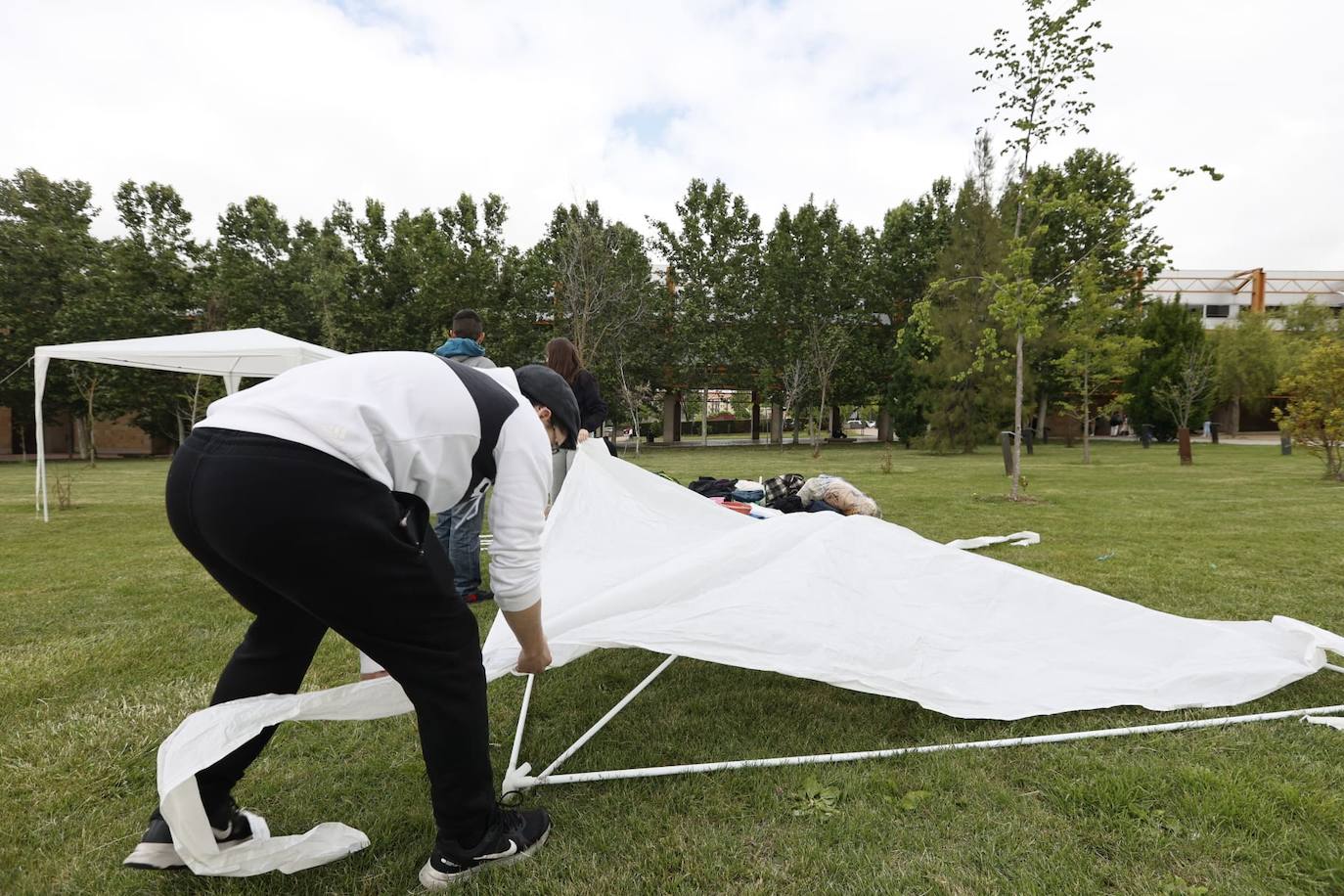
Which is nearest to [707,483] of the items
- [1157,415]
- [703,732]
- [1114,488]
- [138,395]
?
[703,732]

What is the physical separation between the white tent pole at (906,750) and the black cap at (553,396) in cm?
110

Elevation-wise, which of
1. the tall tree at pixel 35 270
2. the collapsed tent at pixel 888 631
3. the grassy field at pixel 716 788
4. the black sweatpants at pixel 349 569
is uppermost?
the tall tree at pixel 35 270

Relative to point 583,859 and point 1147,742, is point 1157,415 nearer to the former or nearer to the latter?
point 1147,742

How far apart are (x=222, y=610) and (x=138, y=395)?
23207 millimetres

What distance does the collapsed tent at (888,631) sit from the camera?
2285mm

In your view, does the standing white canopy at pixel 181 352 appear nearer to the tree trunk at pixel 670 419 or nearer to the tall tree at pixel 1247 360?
the tree trunk at pixel 670 419

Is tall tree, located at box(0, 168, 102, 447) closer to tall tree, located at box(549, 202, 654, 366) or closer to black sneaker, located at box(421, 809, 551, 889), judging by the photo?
tall tree, located at box(549, 202, 654, 366)

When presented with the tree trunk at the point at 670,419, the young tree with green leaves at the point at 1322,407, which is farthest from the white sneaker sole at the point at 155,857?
the tree trunk at the point at 670,419

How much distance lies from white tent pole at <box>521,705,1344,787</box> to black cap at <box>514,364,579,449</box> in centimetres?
110

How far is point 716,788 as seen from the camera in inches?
85.0

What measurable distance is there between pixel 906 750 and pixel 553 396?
1740 millimetres

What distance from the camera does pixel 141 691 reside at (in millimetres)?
3000

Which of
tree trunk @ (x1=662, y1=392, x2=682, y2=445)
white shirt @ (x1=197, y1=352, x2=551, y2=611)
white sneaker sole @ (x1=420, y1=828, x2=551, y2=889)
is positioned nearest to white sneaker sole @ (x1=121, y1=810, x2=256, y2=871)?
white sneaker sole @ (x1=420, y1=828, x2=551, y2=889)

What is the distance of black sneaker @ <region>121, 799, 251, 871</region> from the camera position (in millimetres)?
1674
